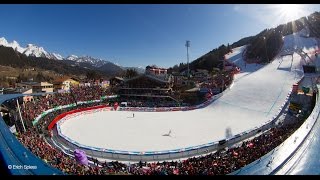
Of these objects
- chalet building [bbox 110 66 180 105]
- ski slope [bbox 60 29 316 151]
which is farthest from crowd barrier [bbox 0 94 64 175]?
chalet building [bbox 110 66 180 105]

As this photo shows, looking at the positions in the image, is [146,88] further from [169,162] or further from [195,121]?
[169,162]

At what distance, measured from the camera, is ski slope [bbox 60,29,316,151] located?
22036 mm

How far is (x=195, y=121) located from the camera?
2945 cm

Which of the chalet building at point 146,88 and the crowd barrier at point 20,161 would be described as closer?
the crowd barrier at point 20,161

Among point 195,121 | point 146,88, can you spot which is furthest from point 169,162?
point 146,88

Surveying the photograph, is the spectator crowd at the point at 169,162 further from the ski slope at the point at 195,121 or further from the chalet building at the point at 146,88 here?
the chalet building at the point at 146,88

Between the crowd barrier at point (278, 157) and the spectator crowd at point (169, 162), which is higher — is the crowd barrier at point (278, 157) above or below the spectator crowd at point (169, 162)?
above

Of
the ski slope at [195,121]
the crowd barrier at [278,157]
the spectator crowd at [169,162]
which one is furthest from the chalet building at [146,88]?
the crowd barrier at [278,157]

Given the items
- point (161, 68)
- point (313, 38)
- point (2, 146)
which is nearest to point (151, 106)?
point (2, 146)

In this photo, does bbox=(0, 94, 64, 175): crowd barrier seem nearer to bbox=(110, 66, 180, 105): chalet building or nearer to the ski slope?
the ski slope

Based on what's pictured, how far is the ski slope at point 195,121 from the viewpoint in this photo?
22036 millimetres

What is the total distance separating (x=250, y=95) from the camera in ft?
119

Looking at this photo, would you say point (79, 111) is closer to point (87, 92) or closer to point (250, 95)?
point (87, 92)

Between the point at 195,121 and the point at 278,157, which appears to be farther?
the point at 195,121
